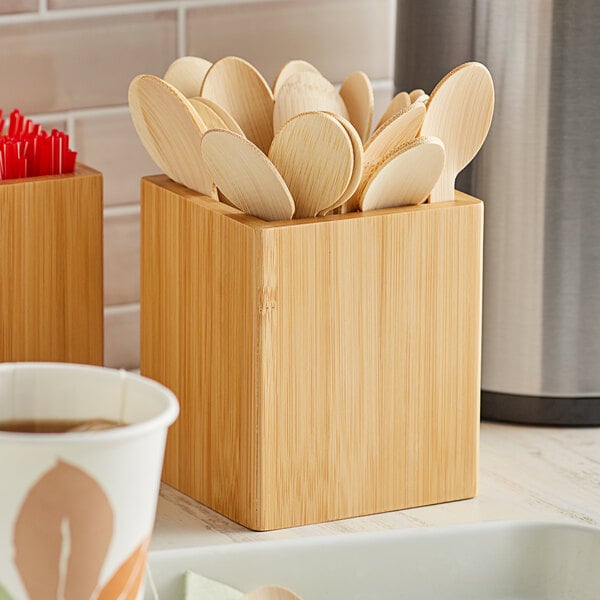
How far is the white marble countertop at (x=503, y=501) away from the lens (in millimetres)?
720

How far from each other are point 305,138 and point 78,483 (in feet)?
0.91

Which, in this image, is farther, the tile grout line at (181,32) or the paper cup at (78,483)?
the tile grout line at (181,32)

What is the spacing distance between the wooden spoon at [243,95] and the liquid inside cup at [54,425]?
33cm

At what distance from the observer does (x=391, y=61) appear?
108 centimetres

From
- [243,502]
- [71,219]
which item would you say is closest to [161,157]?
[71,219]

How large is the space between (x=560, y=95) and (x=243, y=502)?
1.13 ft

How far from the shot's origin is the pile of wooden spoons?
67cm

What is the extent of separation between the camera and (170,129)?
730 millimetres

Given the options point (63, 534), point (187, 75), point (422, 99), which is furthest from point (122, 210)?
point (63, 534)

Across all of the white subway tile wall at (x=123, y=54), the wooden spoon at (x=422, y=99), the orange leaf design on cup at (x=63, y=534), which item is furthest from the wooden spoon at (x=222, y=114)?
the orange leaf design on cup at (x=63, y=534)

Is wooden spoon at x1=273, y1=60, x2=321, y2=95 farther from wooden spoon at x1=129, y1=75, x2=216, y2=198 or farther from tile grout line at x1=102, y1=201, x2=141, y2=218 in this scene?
tile grout line at x1=102, y1=201, x2=141, y2=218

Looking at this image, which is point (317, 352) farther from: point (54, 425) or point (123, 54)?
point (123, 54)

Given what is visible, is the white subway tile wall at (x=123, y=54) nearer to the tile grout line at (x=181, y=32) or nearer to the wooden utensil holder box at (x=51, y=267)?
the tile grout line at (x=181, y=32)

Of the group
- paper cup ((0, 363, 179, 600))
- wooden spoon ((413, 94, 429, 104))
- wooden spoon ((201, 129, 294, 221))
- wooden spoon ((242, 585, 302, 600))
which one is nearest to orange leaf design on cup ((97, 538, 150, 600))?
paper cup ((0, 363, 179, 600))
